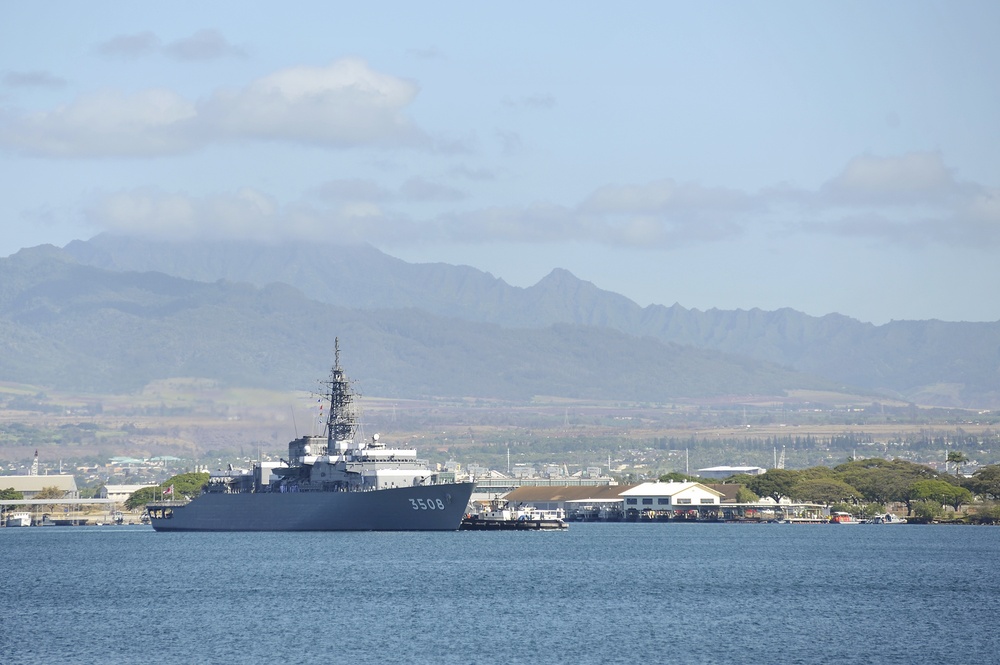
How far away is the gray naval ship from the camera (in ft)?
330

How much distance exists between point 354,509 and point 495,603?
44849 mm

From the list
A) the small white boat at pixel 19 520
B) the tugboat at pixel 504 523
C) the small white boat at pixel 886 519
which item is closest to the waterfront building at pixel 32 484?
the small white boat at pixel 19 520

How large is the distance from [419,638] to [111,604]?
1600 cm

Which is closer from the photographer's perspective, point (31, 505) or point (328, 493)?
point (328, 493)

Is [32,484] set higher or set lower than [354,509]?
higher

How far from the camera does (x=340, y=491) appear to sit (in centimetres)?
10150

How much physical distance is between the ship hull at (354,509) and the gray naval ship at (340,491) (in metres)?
0.06

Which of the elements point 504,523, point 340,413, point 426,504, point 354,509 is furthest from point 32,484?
point 426,504

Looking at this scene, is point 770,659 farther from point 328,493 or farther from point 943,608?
point 328,493

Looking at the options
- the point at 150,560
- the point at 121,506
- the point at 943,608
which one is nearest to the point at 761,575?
the point at 943,608

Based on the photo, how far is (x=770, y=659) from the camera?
4247 cm

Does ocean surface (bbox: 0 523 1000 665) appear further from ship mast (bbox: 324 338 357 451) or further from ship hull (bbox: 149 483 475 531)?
ship mast (bbox: 324 338 357 451)

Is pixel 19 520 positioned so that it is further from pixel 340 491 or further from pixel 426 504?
pixel 426 504

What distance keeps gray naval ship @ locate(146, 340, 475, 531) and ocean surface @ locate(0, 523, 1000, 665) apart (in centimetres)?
459
